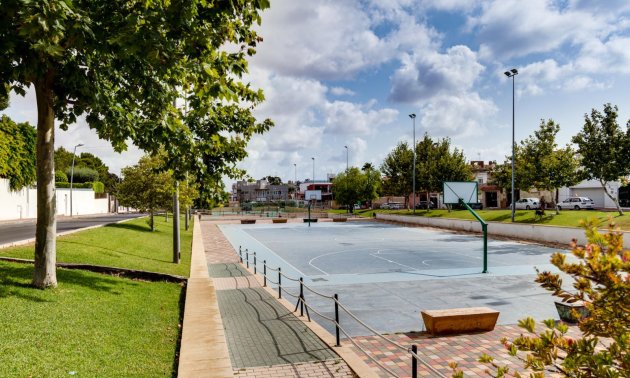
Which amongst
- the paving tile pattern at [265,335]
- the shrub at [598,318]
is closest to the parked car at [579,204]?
the paving tile pattern at [265,335]

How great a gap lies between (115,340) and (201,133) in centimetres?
709

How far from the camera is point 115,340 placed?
27.1 feet

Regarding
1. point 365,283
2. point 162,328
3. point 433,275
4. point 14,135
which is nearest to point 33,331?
point 162,328

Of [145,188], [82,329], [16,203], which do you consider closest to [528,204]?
[145,188]

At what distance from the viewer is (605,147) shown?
1382 inches

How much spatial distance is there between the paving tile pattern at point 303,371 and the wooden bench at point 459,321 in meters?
3.21

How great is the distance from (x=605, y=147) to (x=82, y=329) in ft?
129

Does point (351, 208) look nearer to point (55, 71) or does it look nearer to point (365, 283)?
point (365, 283)

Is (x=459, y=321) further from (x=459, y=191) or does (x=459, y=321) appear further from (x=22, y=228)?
(x=22, y=228)

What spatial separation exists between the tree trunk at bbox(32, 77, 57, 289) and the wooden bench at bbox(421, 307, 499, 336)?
9226 millimetres

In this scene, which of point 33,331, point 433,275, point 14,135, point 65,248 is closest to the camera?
point 33,331

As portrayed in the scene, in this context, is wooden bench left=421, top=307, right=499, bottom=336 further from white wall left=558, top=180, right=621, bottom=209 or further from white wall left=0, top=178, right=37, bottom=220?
white wall left=558, top=180, right=621, bottom=209

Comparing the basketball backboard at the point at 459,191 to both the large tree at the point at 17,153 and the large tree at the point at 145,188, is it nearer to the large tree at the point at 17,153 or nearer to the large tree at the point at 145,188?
the large tree at the point at 145,188

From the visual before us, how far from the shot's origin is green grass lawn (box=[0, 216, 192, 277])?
15555 mm
